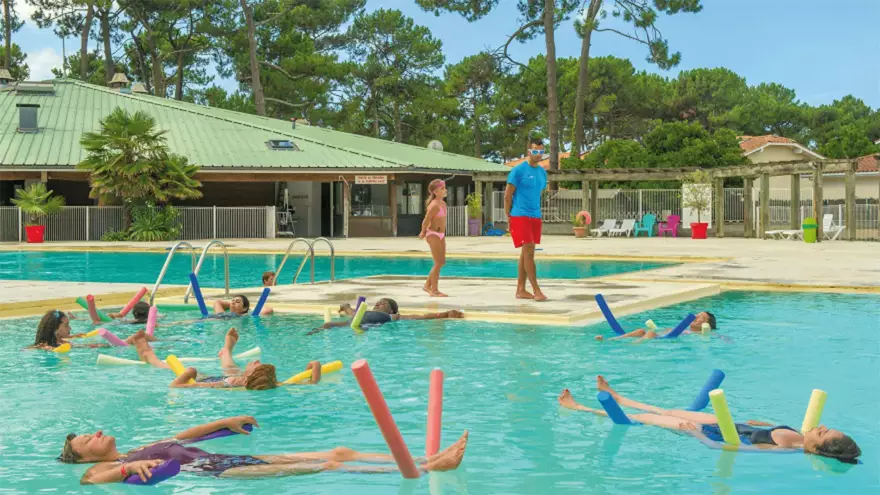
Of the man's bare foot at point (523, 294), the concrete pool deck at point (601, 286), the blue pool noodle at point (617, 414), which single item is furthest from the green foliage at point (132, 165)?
the blue pool noodle at point (617, 414)

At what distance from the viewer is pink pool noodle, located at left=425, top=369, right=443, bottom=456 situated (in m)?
4.63

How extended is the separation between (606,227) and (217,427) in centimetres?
3264

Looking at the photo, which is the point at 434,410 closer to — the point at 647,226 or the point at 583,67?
the point at 647,226

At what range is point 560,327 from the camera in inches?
436

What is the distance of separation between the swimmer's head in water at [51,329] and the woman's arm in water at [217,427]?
14.1 feet

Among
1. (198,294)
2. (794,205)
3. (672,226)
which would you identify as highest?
(794,205)

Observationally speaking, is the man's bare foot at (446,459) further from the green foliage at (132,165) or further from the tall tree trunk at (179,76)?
the tall tree trunk at (179,76)

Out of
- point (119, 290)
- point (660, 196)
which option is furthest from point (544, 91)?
point (119, 290)

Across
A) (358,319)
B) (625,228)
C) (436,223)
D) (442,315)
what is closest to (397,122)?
(625,228)

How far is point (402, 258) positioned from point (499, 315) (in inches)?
587

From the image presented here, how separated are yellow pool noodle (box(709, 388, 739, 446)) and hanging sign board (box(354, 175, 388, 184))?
3152cm

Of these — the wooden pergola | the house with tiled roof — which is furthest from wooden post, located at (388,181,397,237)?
the wooden pergola

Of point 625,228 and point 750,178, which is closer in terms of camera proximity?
point 750,178

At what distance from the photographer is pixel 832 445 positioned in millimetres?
5680
